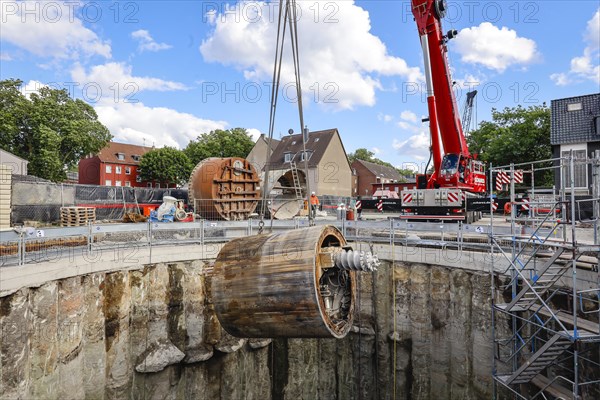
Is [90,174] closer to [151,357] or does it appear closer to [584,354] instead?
[151,357]

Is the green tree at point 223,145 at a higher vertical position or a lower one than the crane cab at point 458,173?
higher

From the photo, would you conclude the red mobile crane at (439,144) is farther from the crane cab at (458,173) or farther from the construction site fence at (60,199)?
the construction site fence at (60,199)

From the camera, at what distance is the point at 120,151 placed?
62406 millimetres

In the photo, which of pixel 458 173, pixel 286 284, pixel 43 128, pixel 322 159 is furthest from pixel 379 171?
pixel 286 284

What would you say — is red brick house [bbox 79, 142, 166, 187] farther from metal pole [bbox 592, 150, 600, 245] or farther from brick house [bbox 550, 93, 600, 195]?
metal pole [bbox 592, 150, 600, 245]

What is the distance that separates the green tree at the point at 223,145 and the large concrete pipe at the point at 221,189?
139 ft

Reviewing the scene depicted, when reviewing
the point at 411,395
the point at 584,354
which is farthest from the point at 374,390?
the point at 584,354

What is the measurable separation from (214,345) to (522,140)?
1387 inches

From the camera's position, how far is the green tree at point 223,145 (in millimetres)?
59469

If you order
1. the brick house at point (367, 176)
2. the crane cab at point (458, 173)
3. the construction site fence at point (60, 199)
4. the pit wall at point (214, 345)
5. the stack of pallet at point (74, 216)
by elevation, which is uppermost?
the brick house at point (367, 176)

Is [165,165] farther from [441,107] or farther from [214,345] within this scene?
[214,345]

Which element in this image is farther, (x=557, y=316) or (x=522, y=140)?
(x=522, y=140)

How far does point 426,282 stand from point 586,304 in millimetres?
3473

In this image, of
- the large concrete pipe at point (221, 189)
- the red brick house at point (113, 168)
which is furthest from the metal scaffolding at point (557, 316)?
the red brick house at point (113, 168)
